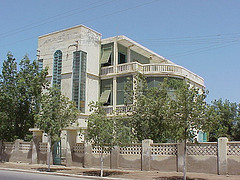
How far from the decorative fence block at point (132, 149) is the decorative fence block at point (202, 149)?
319 cm

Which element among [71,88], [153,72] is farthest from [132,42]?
[71,88]

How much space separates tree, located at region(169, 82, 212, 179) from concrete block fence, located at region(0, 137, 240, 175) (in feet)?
7.86

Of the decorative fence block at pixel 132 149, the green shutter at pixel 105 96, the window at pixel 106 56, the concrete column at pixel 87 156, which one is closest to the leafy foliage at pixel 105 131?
the decorative fence block at pixel 132 149

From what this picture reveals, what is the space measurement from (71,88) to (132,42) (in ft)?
23.6

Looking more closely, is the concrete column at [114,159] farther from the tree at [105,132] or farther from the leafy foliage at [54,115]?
the leafy foliage at [54,115]

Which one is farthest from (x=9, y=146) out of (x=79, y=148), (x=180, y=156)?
(x=180, y=156)

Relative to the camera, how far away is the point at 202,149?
17141mm

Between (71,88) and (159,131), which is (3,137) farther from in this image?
(159,131)

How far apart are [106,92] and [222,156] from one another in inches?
569

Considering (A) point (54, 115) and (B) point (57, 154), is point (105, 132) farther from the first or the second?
(B) point (57, 154)

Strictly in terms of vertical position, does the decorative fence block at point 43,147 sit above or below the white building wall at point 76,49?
below

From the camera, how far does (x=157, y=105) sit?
68.2ft

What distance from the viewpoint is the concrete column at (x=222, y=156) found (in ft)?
53.6

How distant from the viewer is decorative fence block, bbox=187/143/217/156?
16.9 meters
